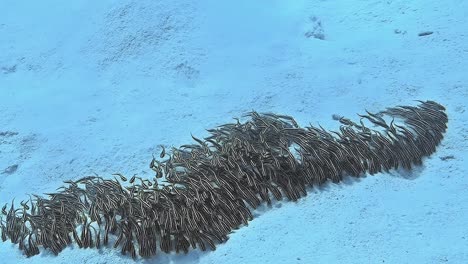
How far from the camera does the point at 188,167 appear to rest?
5031 mm

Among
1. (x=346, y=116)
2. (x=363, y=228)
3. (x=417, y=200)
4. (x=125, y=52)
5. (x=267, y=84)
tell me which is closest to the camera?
(x=363, y=228)

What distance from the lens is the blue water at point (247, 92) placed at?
4.41 m

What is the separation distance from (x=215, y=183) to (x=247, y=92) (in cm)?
192

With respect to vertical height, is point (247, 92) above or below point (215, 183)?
above

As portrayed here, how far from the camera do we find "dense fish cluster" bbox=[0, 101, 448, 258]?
4.43 metres

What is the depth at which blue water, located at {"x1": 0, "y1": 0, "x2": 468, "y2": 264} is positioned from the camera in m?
4.41

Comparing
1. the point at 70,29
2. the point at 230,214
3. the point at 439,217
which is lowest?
the point at 439,217

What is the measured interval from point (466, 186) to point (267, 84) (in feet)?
8.80

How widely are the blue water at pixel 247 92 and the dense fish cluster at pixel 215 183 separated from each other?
0.13 metres

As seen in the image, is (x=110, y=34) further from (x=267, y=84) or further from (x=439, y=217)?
(x=439, y=217)

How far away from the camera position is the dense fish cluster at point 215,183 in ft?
14.5

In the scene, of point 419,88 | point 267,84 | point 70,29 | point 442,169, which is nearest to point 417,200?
point 442,169

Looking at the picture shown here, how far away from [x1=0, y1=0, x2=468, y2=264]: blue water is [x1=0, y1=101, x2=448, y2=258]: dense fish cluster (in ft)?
0.43

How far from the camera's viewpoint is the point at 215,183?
480 centimetres
